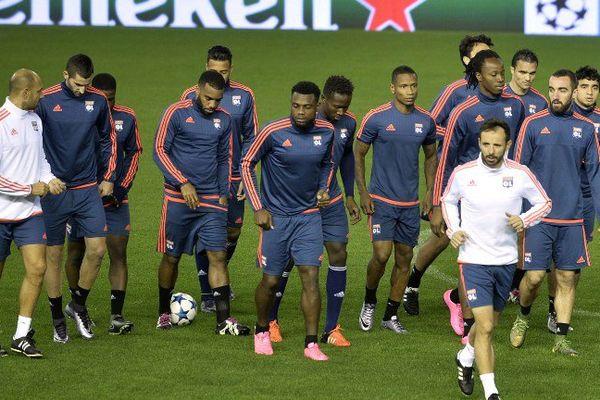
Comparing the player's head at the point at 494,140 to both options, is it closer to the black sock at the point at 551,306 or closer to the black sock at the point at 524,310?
the black sock at the point at 524,310

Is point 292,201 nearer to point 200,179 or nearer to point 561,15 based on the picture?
point 200,179

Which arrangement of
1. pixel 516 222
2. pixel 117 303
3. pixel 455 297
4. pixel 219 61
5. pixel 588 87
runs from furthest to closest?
pixel 219 61
pixel 455 297
pixel 588 87
pixel 117 303
pixel 516 222

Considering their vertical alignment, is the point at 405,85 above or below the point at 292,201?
above

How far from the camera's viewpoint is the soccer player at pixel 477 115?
1175 centimetres

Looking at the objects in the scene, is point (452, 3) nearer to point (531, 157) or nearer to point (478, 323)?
point (531, 157)

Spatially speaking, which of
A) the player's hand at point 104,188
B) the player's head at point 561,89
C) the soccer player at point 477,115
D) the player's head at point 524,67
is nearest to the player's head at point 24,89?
the player's hand at point 104,188

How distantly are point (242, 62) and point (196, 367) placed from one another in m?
16.6

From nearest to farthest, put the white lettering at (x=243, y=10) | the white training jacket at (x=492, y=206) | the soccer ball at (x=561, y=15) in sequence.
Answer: the white training jacket at (x=492, y=206)
the soccer ball at (x=561, y=15)
the white lettering at (x=243, y=10)

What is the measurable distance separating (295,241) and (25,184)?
2.12 m

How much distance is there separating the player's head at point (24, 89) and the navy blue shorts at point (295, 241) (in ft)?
6.73

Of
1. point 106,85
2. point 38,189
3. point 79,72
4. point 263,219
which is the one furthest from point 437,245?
point 38,189

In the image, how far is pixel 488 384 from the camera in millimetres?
9414

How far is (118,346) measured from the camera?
11258mm

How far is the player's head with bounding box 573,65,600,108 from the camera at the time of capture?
1216cm
